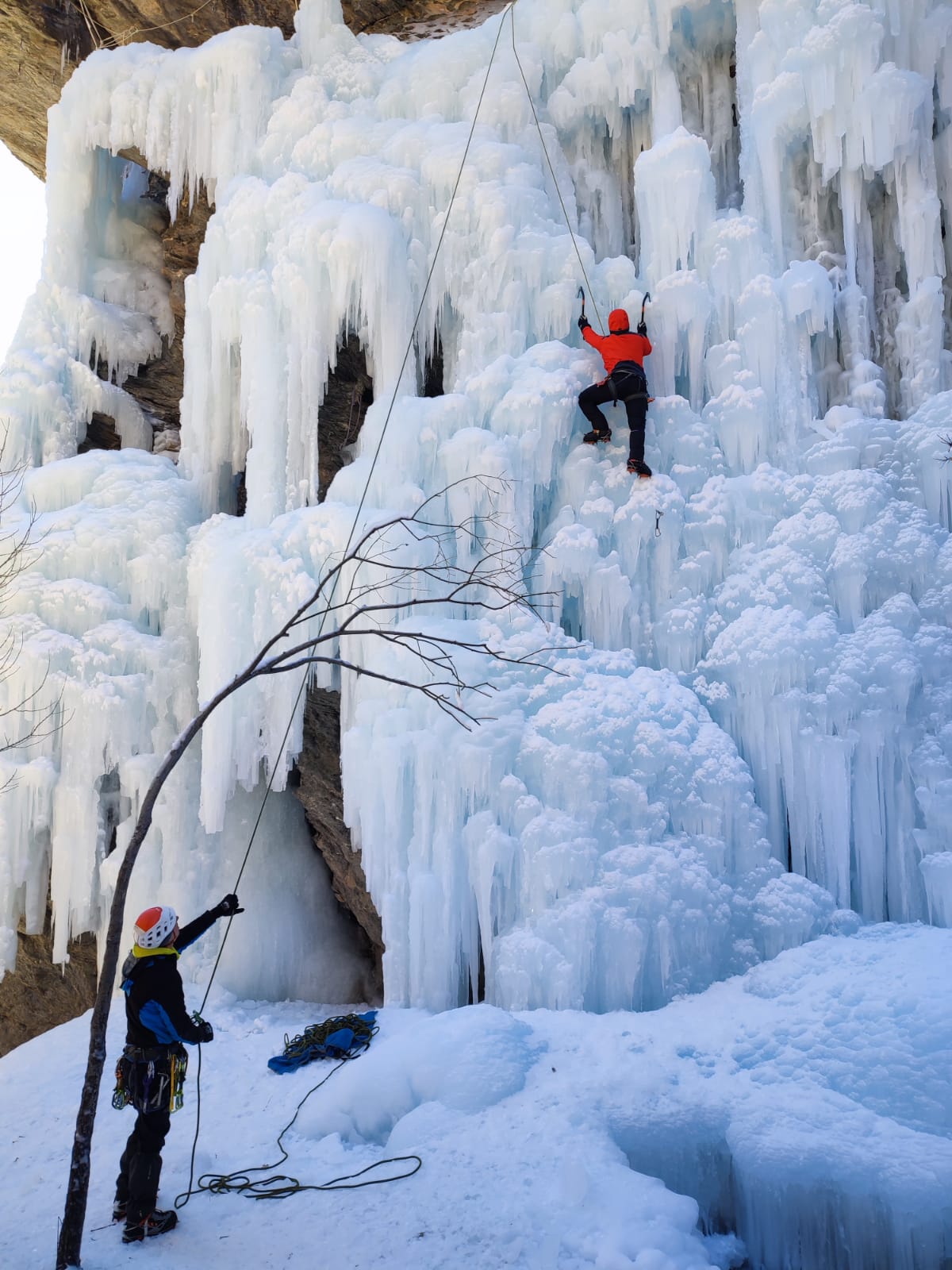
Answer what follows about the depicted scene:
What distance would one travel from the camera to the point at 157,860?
24.6 ft

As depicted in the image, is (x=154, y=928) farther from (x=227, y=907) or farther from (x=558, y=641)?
(x=558, y=641)

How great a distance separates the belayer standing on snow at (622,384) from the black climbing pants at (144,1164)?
4.78 m

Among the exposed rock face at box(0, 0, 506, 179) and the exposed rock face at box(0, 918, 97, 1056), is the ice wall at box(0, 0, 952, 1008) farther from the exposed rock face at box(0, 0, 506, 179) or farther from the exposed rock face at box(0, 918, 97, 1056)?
the exposed rock face at box(0, 918, 97, 1056)

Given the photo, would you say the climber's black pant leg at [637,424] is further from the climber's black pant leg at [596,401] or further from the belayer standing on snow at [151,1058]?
the belayer standing on snow at [151,1058]

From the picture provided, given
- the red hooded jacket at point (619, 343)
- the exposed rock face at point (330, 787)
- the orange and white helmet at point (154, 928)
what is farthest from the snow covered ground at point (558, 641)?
the orange and white helmet at point (154, 928)

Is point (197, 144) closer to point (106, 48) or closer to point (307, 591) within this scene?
point (106, 48)

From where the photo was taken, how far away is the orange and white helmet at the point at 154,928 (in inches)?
143

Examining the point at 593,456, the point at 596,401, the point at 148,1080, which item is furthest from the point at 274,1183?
the point at 596,401

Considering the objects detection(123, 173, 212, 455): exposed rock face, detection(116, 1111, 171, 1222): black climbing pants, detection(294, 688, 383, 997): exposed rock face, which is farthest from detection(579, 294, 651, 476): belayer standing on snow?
detection(123, 173, 212, 455): exposed rock face

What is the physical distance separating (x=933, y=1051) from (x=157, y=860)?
5.73 meters

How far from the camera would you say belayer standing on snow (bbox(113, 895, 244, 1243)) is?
352 cm

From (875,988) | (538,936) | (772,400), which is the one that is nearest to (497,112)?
(772,400)

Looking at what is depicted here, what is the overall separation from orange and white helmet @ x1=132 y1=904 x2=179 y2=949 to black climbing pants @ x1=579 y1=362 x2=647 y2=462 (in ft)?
14.1

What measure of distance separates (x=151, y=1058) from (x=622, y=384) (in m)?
4.92
